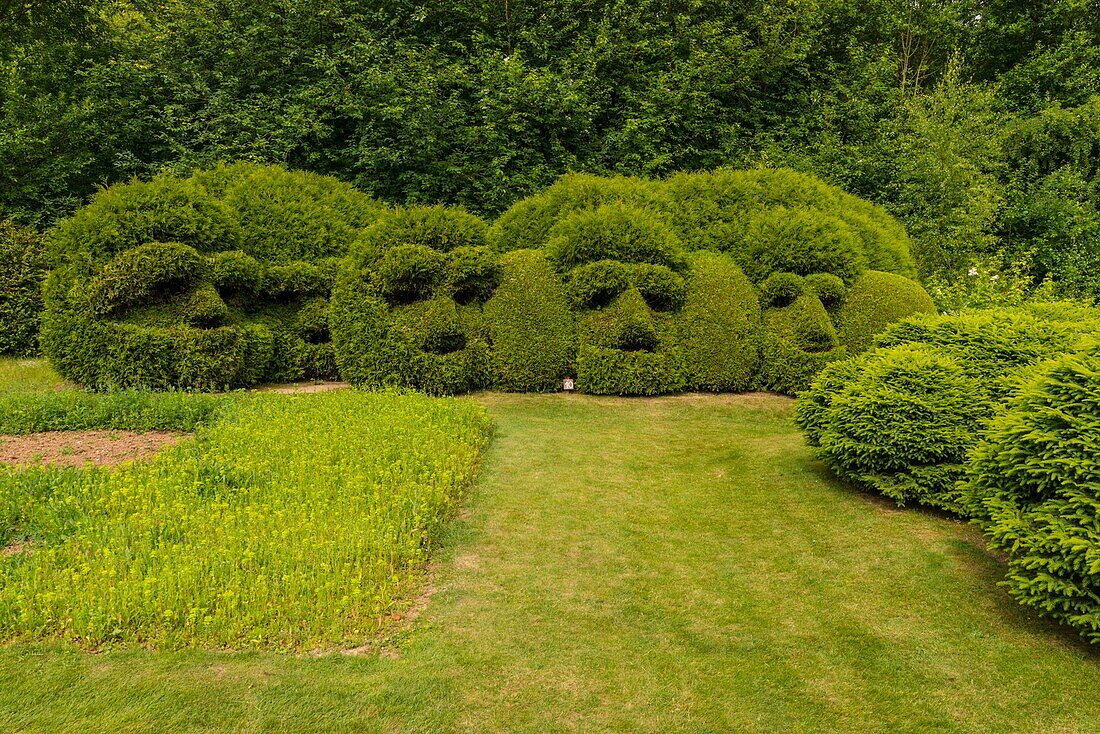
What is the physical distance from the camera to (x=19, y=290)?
12297mm

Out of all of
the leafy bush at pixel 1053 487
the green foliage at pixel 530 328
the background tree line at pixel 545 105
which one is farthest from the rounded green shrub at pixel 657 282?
the background tree line at pixel 545 105

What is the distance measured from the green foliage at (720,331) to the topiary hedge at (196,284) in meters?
6.34

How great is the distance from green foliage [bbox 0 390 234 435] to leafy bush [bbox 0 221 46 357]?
5.46 meters

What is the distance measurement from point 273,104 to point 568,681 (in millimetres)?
18749

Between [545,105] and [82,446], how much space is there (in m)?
14.5

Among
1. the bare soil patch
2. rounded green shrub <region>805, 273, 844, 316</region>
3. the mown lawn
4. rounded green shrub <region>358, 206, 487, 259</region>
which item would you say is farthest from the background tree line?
the mown lawn

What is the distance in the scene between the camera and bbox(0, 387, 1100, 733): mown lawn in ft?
10.5

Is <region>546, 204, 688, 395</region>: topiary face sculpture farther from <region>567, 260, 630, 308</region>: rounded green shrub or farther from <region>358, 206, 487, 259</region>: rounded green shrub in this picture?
<region>358, 206, 487, 259</region>: rounded green shrub

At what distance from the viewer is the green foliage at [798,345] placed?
10.4 meters

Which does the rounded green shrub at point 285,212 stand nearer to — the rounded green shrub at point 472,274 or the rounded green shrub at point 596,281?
the rounded green shrub at point 472,274

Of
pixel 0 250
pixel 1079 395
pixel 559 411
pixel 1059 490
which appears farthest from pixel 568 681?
pixel 0 250

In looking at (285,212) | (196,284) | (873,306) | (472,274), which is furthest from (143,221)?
(873,306)

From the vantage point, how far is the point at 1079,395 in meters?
3.92

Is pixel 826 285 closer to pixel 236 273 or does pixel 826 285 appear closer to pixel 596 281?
pixel 596 281
